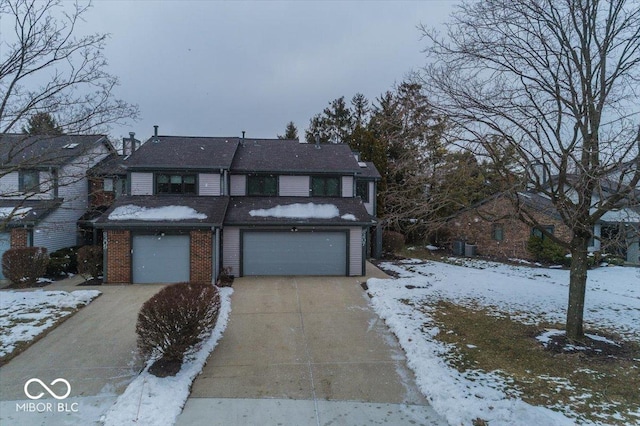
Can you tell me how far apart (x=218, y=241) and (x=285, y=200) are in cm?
347

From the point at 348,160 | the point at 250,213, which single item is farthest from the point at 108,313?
the point at 348,160

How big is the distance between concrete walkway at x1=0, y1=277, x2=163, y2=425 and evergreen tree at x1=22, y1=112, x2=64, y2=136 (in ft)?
13.8

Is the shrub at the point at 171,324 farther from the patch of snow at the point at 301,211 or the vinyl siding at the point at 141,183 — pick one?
the vinyl siding at the point at 141,183

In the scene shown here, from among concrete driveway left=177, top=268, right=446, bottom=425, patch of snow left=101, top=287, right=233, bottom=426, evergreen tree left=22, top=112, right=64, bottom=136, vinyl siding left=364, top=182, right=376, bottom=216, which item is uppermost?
evergreen tree left=22, top=112, right=64, bottom=136

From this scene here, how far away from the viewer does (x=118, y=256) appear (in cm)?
1335

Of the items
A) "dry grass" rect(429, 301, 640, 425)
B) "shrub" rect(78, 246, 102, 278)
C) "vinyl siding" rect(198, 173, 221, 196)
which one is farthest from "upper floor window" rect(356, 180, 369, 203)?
"shrub" rect(78, 246, 102, 278)

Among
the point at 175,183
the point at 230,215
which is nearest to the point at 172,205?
the point at 175,183

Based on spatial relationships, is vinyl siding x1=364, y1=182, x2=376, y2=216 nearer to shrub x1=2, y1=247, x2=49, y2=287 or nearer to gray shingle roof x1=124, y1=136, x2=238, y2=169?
gray shingle roof x1=124, y1=136, x2=238, y2=169

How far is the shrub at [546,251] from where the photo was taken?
18.6 metres

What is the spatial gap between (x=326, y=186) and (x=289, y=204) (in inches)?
78.1

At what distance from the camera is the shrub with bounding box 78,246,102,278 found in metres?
13.8

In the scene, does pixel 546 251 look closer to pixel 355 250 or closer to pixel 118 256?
pixel 355 250

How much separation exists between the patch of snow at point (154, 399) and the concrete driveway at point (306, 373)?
0.50 ft

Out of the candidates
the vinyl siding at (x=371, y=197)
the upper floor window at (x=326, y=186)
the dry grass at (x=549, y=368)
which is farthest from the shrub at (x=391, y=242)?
the dry grass at (x=549, y=368)
